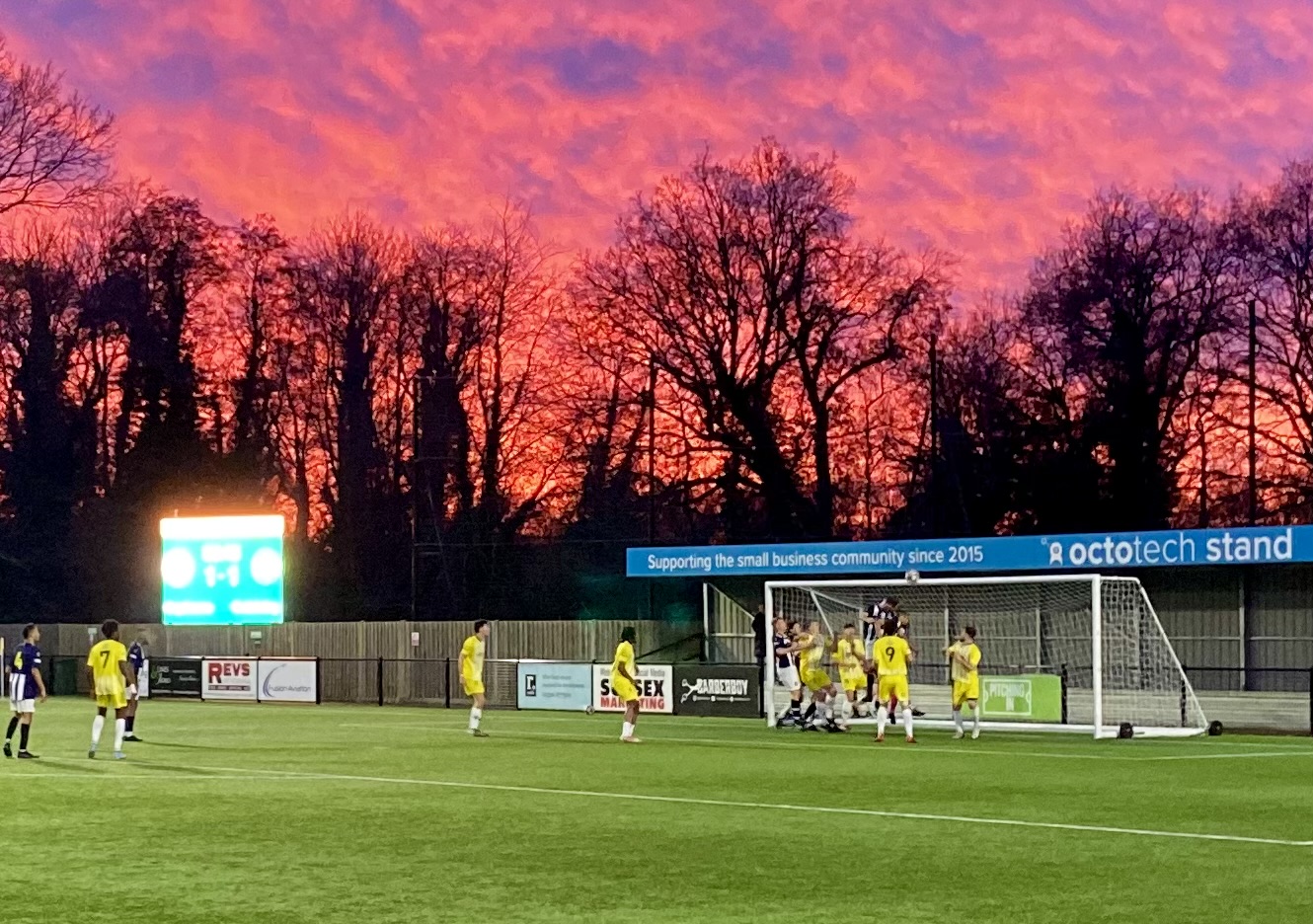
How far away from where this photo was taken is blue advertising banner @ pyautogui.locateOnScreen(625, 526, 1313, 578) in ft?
120

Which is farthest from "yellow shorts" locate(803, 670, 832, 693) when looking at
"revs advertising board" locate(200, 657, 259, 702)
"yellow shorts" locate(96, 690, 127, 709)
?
"revs advertising board" locate(200, 657, 259, 702)

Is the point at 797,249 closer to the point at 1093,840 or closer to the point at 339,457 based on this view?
the point at 339,457

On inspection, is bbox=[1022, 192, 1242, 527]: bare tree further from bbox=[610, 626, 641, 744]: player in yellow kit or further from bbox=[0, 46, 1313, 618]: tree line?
bbox=[610, 626, 641, 744]: player in yellow kit

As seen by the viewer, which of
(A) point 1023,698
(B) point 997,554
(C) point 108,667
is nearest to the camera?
(C) point 108,667

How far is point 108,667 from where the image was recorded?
25.4 m

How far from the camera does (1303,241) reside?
54.7 m

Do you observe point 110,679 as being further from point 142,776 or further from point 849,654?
point 849,654

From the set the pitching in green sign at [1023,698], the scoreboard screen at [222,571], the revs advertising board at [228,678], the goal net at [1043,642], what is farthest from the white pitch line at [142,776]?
the scoreboard screen at [222,571]

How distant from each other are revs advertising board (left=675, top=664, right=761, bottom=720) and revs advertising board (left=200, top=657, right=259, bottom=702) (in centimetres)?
1381

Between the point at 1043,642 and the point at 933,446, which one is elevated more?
the point at 933,446

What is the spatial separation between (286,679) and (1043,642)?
20436 mm

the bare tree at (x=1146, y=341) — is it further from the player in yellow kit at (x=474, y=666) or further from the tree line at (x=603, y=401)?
the player in yellow kit at (x=474, y=666)

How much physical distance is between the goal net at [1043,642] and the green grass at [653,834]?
18.9 ft

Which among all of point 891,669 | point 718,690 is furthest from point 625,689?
point 718,690
